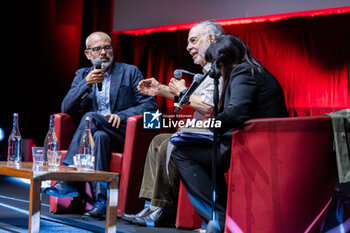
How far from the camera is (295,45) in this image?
5242 millimetres

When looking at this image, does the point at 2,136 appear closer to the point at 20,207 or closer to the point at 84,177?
the point at 20,207

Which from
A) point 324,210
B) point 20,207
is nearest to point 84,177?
point 324,210

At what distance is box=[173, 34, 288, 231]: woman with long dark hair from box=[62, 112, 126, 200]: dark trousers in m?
0.83

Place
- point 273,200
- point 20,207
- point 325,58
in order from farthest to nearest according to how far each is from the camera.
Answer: point 325,58 < point 20,207 < point 273,200

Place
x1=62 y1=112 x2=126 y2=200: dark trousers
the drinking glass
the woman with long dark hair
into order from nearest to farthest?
the woman with long dark hair
the drinking glass
x1=62 y1=112 x2=126 y2=200: dark trousers

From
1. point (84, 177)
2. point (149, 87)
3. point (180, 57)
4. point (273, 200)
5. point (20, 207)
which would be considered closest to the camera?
point (273, 200)

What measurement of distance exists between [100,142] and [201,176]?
993 millimetres

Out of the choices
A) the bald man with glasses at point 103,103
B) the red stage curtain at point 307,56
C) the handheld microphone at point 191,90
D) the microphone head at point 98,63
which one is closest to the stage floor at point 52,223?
the bald man with glasses at point 103,103

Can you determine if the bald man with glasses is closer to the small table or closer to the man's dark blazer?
the man's dark blazer

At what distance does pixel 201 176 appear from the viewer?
2096 mm

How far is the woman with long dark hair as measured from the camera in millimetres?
1888

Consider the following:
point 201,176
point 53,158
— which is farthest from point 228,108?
point 53,158

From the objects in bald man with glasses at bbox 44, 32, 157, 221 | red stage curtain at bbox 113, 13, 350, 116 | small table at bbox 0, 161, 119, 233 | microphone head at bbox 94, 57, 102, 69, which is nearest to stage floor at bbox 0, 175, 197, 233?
bald man with glasses at bbox 44, 32, 157, 221

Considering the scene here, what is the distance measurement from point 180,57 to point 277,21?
139 centimetres
